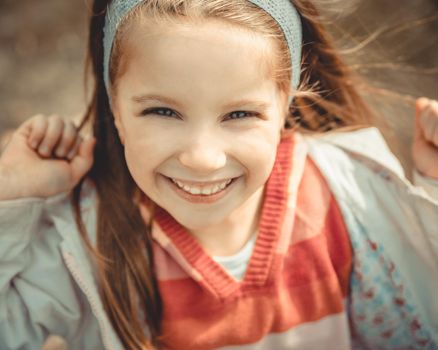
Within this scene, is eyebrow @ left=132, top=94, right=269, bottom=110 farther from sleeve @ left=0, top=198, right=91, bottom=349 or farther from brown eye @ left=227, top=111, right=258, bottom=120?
sleeve @ left=0, top=198, right=91, bottom=349

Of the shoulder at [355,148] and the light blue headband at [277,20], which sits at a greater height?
the light blue headband at [277,20]

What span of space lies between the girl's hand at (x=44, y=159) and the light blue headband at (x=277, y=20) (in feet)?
0.82

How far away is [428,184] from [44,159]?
94cm

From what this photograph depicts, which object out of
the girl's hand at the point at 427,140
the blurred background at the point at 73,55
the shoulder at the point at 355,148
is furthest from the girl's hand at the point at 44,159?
the blurred background at the point at 73,55

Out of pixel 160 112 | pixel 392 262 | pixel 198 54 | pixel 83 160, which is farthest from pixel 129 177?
pixel 392 262

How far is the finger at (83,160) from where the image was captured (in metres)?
1.38

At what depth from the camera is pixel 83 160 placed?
138 centimetres

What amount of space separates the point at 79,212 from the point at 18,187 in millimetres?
153

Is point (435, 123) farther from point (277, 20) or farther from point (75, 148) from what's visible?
point (75, 148)

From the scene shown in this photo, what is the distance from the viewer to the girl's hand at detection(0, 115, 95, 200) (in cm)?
130

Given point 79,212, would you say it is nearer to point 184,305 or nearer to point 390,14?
point 184,305

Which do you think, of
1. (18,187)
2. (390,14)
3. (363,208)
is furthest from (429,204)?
(390,14)

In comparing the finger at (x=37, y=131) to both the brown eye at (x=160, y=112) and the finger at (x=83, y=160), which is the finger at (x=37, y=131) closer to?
the finger at (x=83, y=160)

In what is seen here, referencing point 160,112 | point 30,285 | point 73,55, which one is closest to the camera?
point 160,112
